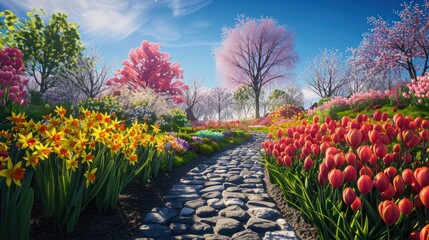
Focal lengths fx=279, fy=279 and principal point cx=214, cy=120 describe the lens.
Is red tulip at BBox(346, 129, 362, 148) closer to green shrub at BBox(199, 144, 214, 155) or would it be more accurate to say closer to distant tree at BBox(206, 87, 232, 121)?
green shrub at BBox(199, 144, 214, 155)

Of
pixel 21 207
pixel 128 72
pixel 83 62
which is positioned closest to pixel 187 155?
pixel 21 207

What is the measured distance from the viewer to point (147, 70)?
23.8 m

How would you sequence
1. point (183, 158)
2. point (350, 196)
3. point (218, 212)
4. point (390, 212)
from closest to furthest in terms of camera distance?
point (390, 212), point (350, 196), point (218, 212), point (183, 158)

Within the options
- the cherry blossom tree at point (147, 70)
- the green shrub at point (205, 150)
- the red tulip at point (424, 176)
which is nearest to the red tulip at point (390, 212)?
the red tulip at point (424, 176)

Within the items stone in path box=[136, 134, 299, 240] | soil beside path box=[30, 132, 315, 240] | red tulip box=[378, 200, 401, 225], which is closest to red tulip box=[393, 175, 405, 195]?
red tulip box=[378, 200, 401, 225]

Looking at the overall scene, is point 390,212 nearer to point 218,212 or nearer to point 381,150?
point 381,150

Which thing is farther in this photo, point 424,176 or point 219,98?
point 219,98

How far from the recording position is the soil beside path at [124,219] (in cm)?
262

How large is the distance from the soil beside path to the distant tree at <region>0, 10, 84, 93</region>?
84.8ft

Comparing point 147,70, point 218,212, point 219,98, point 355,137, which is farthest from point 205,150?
point 219,98

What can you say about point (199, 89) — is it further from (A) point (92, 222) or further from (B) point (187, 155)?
(A) point (92, 222)

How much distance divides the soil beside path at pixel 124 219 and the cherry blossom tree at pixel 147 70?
65.6ft

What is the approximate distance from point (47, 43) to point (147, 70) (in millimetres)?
11379

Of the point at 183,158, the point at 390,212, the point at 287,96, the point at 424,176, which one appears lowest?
the point at 183,158
